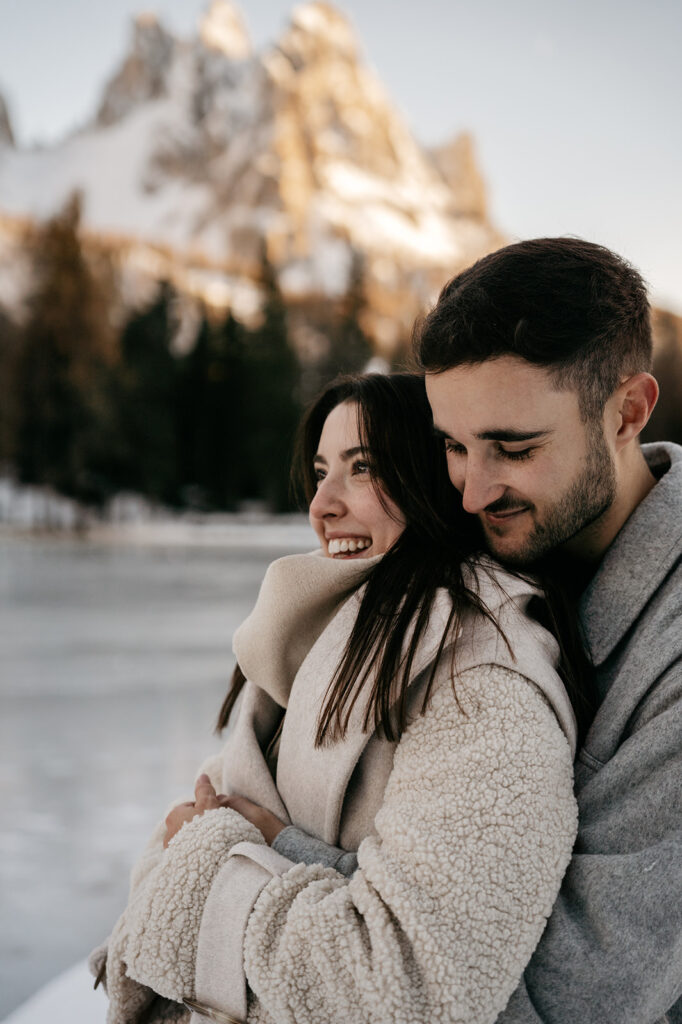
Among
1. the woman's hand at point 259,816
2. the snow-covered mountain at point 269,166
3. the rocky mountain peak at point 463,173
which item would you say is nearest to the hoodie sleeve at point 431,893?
the woman's hand at point 259,816

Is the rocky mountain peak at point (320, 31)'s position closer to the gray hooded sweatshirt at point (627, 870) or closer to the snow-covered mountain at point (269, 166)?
the snow-covered mountain at point (269, 166)

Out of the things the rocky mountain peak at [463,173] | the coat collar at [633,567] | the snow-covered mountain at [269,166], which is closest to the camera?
the coat collar at [633,567]

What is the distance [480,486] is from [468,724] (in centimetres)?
36

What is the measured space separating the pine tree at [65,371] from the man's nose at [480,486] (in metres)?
22.1

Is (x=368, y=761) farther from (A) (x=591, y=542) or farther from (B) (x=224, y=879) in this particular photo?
(A) (x=591, y=542)

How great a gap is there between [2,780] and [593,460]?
3.43 m

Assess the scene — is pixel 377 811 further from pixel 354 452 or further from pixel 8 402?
pixel 8 402

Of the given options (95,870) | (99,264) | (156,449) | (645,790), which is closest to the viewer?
(645,790)

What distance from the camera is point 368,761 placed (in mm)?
1174

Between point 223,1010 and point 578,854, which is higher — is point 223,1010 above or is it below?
below

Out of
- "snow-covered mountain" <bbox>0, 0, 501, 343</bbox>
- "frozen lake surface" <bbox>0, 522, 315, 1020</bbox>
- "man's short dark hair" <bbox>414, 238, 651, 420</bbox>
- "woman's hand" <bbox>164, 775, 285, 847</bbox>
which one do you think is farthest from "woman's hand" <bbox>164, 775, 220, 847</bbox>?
"snow-covered mountain" <bbox>0, 0, 501, 343</bbox>

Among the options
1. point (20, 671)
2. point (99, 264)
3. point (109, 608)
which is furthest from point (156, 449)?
point (20, 671)

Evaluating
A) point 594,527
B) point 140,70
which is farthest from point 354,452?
point 140,70

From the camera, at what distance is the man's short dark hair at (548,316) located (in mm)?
1208
